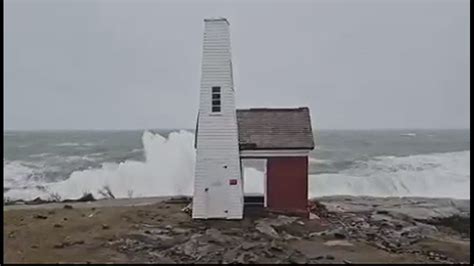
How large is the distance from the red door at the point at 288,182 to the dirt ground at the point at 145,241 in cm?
76

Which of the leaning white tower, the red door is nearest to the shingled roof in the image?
the red door

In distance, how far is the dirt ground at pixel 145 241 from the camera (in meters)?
10.5

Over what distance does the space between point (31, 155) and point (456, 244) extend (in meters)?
33.1

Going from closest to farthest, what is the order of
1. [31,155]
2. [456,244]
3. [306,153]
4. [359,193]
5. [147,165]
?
[456,244] < [306,153] < [359,193] < [147,165] < [31,155]

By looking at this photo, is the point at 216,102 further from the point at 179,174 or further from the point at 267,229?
the point at 179,174

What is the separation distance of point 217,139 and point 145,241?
3.16m

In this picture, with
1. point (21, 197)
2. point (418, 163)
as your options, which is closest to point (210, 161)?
point (21, 197)

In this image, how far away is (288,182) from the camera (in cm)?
1502

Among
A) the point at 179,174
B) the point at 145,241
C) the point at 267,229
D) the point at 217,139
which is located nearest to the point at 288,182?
the point at 217,139

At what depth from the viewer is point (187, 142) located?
26.3 metres

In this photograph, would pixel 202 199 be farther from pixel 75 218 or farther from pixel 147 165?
pixel 147 165

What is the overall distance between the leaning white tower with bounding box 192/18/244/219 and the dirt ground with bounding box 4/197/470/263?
45cm

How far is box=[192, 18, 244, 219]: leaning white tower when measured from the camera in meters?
14.1

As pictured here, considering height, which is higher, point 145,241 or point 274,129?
point 274,129
